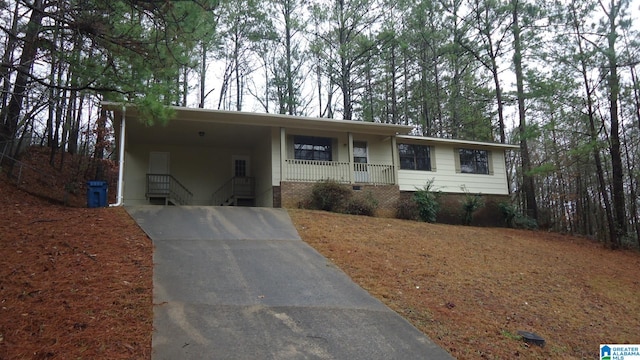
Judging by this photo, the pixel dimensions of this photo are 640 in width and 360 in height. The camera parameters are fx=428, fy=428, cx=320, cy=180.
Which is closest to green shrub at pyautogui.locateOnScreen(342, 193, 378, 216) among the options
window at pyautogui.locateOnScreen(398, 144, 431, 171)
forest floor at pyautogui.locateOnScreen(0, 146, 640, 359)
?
forest floor at pyautogui.locateOnScreen(0, 146, 640, 359)

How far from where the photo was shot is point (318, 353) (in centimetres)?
452

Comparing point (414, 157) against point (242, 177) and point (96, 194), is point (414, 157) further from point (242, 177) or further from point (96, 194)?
point (96, 194)

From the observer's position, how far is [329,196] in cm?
1436

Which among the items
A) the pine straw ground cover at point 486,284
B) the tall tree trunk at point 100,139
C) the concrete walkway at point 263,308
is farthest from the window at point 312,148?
the tall tree trunk at point 100,139

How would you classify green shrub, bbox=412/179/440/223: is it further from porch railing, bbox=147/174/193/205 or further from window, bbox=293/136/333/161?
porch railing, bbox=147/174/193/205

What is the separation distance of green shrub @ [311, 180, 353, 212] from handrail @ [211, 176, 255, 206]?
3835 mm

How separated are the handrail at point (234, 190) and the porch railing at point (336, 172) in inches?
117

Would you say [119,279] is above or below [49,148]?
below

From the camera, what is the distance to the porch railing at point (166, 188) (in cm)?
1617

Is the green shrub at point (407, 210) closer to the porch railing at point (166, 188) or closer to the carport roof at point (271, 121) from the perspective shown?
the carport roof at point (271, 121)

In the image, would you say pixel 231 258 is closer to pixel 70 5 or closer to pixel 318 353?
pixel 318 353

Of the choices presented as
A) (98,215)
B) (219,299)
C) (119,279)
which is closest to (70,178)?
(98,215)

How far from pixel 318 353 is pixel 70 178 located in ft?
53.5

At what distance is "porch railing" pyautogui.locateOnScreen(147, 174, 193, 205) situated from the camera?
16.2 m
